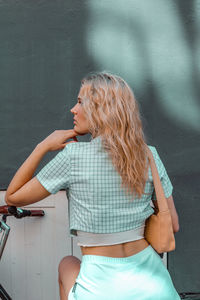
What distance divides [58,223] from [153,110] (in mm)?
1191

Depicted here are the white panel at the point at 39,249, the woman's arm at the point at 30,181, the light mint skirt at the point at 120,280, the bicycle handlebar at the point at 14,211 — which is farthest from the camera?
the white panel at the point at 39,249

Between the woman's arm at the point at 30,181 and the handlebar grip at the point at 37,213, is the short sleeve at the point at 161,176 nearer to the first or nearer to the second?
the woman's arm at the point at 30,181

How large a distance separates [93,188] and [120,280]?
0.37 meters

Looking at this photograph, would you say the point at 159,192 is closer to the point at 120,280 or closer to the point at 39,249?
the point at 120,280

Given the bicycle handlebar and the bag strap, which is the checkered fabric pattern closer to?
the bag strap

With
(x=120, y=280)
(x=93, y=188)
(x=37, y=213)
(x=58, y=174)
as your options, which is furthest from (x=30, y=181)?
(x=37, y=213)

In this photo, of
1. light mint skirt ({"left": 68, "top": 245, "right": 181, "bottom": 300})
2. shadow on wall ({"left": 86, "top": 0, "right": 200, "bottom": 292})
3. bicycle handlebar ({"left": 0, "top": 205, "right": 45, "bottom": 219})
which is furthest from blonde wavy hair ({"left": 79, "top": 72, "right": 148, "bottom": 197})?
shadow on wall ({"left": 86, "top": 0, "right": 200, "bottom": 292})

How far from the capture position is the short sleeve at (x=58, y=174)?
5.47 ft

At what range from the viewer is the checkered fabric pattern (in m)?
1.64

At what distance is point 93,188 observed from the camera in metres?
1.64

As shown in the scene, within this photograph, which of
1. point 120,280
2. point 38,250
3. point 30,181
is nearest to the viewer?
point 120,280

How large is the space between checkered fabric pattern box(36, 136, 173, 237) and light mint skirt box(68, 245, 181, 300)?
0.13m

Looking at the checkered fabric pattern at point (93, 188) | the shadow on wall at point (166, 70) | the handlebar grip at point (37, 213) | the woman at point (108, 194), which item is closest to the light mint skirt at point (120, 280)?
the woman at point (108, 194)

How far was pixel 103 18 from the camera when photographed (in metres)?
3.41
